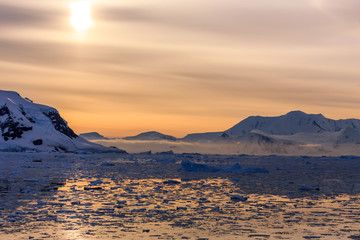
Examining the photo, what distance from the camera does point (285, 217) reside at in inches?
733

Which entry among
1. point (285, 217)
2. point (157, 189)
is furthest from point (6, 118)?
point (285, 217)

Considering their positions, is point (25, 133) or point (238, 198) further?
point (25, 133)

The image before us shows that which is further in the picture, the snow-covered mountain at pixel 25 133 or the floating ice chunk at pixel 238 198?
the snow-covered mountain at pixel 25 133

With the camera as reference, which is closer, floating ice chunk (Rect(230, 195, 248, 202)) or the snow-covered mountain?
floating ice chunk (Rect(230, 195, 248, 202))

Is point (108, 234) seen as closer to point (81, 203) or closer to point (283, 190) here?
point (81, 203)

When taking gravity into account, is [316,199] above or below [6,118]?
below

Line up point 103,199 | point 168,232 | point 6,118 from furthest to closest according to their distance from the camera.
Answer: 1. point 6,118
2. point 103,199
3. point 168,232

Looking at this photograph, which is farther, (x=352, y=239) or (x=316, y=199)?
(x=316, y=199)

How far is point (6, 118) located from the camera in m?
194

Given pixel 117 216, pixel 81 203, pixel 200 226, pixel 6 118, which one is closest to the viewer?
pixel 200 226

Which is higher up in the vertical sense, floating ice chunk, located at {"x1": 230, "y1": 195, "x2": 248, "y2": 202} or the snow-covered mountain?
the snow-covered mountain

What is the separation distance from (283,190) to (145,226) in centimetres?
1488

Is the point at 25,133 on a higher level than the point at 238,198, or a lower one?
higher

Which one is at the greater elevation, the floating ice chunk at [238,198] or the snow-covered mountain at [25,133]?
the snow-covered mountain at [25,133]
